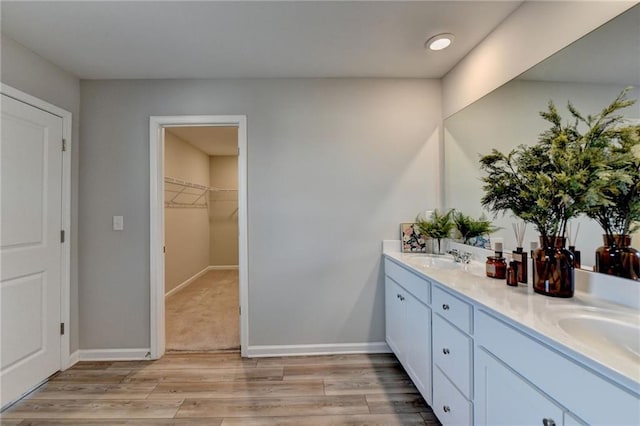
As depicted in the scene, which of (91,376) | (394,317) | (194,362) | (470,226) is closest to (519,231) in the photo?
(470,226)

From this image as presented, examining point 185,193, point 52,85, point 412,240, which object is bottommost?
point 412,240

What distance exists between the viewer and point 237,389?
2.07 m

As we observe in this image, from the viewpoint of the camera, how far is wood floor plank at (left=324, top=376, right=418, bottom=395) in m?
2.01

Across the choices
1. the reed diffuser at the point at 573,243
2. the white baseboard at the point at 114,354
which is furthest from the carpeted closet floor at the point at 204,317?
the reed diffuser at the point at 573,243

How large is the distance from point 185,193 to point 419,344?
14.8ft

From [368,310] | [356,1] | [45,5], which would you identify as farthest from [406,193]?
[45,5]

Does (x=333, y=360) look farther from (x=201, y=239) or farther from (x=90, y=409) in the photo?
(x=201, y=239)

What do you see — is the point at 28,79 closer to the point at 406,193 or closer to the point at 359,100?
the point at 359,100

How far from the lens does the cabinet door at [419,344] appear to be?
174 cm

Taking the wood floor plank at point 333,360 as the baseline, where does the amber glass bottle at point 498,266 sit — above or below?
above

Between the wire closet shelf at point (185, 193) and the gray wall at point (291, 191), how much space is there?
178 cm

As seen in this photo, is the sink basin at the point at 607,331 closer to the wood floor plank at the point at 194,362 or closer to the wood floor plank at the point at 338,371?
the wood floor plank at the point at 338,371

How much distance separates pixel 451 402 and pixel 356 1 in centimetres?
223

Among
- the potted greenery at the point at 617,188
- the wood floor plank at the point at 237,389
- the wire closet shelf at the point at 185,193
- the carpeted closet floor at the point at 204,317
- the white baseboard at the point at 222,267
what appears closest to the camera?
the potted greenery at the point at 617,188
